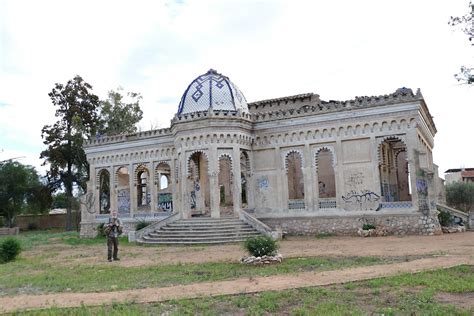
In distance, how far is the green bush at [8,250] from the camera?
62.0 feet

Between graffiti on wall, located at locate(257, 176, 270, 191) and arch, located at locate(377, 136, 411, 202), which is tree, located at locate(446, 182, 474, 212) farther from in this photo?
graffiti on wall, located at locate(257, 176, 270, 191)

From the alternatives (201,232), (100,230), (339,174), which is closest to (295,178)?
(339,174)

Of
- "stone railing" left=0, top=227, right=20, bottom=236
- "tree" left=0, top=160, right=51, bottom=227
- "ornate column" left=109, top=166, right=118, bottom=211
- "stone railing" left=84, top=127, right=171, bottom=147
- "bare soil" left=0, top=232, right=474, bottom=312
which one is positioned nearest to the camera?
"bare soil" left=0, top=232, right=474, bottom=312

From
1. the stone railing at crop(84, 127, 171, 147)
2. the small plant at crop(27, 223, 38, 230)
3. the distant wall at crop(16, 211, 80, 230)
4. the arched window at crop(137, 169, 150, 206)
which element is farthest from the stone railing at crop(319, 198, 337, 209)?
Result: the small plant at crop(27, 223, 38, 230)

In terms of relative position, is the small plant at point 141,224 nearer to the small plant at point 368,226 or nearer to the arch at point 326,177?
the arch at point 326,177

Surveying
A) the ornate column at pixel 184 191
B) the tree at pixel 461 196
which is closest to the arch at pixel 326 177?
the ornate column at pixel 184 191

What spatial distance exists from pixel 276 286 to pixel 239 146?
1648 centimetres

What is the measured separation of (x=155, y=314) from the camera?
27.1ft

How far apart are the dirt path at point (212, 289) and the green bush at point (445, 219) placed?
1299 cm

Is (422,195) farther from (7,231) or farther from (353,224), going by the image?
(7,231)

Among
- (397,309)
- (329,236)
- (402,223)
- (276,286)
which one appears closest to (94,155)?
(329,236)

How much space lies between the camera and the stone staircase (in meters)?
23.0

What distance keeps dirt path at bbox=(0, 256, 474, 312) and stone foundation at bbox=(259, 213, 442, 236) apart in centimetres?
1104

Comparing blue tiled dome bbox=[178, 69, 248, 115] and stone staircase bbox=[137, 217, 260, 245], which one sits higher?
blue tiled dome bbox=[178, 69, 248, 115]
